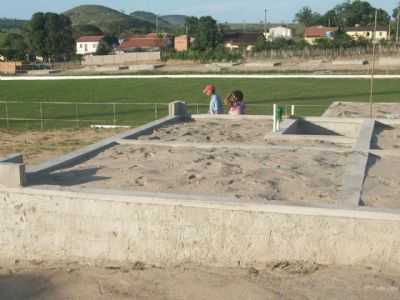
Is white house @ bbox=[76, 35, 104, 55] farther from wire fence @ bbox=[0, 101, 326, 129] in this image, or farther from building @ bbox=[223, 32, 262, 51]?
wire fence @ bbox=[0, 101, 326, 129]

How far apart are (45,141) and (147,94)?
20.4 metres

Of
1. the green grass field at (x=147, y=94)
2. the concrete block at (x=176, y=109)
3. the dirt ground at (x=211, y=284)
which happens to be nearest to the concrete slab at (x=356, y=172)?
the dirt ground at (x=211, y=284)

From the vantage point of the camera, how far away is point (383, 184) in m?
8.41

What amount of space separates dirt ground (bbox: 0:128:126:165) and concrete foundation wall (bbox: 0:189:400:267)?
9.77 m

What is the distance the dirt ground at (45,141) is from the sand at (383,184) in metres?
10.7

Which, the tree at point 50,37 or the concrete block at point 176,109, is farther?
the tree at point 50,37

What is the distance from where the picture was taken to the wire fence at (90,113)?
27538 millimetres

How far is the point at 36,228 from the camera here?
25.6 ft

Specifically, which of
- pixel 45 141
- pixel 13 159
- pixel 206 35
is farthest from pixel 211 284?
pixel 206 35

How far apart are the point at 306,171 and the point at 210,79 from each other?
42.1m

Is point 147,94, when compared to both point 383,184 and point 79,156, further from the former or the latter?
point 383,184

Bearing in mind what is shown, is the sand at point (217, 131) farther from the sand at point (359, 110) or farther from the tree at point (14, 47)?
the tree at point (14, 47)

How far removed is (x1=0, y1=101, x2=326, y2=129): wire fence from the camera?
27.5 metres

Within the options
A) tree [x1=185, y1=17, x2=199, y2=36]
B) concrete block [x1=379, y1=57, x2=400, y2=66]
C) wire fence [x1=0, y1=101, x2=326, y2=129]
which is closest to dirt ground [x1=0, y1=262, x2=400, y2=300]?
wire fence [x1=0, y1=101, x2=326, y2=129]
